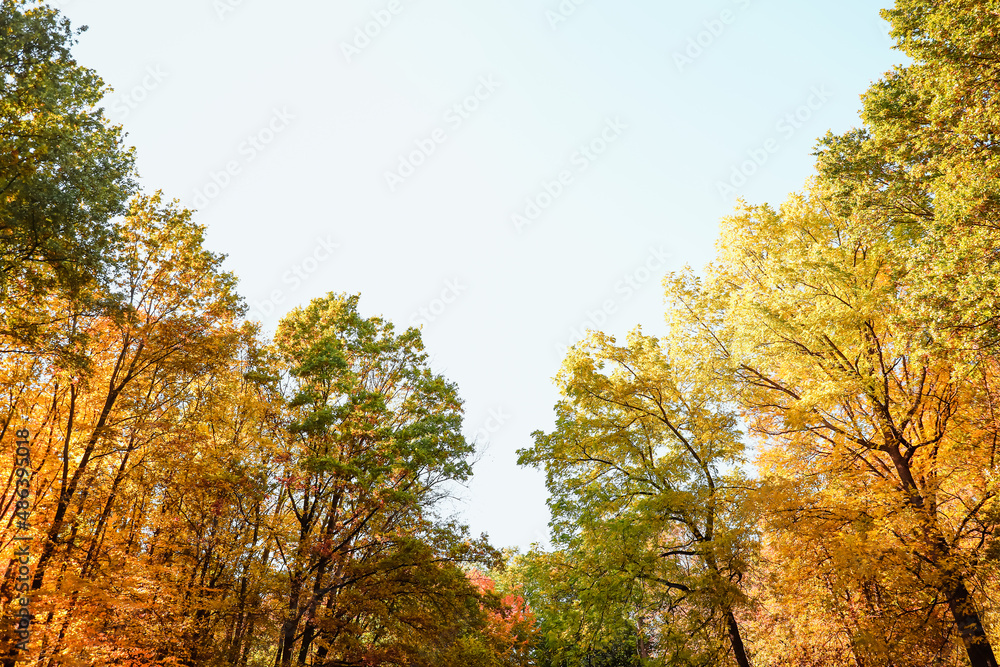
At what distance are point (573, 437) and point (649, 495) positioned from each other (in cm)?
223

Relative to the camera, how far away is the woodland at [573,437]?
949cm

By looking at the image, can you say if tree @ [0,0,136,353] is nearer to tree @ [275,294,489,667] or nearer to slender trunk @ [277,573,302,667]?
tree @ [275,294,489,667]

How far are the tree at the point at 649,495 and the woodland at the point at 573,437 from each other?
3.3 inches

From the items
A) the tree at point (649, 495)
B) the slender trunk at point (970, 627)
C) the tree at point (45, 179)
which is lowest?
the slender trunk at point (970, 627)

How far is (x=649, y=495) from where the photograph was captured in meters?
12.7

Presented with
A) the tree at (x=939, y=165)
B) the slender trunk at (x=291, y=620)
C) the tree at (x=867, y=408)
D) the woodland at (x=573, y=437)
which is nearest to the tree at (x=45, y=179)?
the woodland at (x=573, y=437)

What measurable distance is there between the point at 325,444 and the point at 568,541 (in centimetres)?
677

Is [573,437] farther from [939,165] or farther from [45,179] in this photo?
[45,179]

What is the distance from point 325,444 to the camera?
14.0m

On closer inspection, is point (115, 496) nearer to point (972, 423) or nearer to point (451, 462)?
point (451, 462)

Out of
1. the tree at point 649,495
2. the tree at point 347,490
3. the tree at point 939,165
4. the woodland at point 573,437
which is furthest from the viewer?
the tree at point 347,490

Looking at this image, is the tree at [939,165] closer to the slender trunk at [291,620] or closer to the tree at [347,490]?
the tree at [347,490]

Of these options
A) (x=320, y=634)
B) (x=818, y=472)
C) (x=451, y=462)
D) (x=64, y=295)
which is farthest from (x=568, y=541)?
(x=64, y=295)

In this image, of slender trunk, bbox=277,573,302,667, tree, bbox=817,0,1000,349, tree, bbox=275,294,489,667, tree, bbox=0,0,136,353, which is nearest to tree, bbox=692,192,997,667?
tree, bbox=817,0,1000,349
